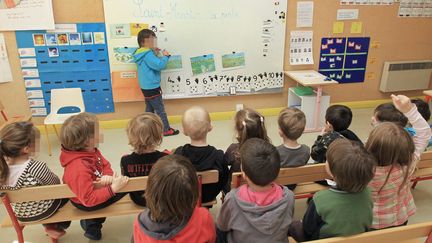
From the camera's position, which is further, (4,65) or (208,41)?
(208,41)

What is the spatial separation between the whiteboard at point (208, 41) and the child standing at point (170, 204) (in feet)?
9.63

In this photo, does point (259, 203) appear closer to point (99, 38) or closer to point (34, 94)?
point (99, 38)

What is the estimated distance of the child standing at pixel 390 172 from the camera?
1.60 metres

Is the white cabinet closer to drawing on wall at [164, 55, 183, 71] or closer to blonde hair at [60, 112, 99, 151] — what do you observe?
drawing on wall at [164, 55, 183, 71]

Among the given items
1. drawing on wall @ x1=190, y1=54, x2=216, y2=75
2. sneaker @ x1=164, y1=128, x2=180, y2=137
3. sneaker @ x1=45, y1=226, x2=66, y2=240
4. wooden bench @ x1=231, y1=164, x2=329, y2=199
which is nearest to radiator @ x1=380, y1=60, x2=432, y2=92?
drawing on wall @ x1=190, y1=54, x2=216, y2=75

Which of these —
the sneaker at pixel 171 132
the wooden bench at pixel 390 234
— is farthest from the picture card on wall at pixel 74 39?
the wooden bench at pixel 390 234

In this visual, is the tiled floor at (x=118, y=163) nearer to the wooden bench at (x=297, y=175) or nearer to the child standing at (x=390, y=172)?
the wooden bench at (x=297, y=175)

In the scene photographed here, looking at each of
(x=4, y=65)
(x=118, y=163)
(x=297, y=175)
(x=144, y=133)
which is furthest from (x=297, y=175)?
(x=4, y=65)

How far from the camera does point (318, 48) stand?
4.46 m

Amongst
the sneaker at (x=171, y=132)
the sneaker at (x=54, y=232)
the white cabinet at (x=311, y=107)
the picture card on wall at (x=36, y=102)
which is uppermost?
the picture card on wall at (x=36, y=102)

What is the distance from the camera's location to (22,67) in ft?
12.3

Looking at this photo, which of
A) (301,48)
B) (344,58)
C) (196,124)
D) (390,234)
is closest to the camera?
(390,234)

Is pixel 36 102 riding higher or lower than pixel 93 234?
higher

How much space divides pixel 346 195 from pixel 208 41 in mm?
3044
